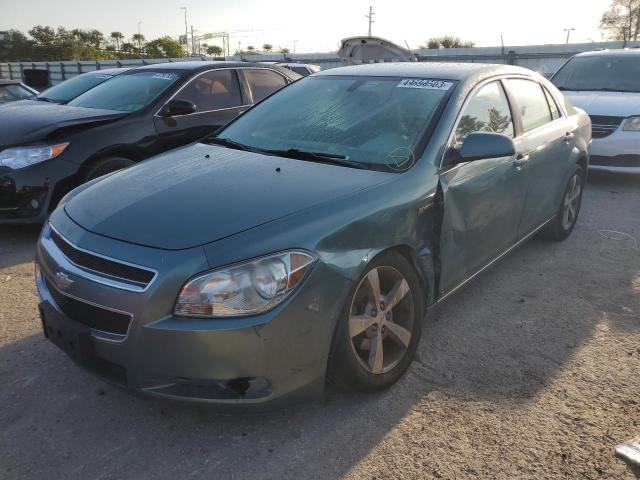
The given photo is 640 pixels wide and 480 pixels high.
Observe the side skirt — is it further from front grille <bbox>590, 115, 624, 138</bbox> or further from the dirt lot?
front grille <bbox>590, 115, 624, 138</bbox>

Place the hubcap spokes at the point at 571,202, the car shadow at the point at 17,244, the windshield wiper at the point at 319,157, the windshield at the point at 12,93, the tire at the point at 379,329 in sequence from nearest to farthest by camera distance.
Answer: the tire at the point at 379,329 → the windshield wiper at the point at 319,157 → the car shadow at the point at 17,244 → the hubcap spokes at the point at 571,202 → the windshield at the point at 12,93

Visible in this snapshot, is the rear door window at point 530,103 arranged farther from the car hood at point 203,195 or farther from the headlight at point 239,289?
the headlight at point 239,289

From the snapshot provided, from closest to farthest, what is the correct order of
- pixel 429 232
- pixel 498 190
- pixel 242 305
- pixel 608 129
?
pixel 242 305, pixel 429 232, pixel 498 190, pixel 608 129

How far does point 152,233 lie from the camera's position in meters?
2.29

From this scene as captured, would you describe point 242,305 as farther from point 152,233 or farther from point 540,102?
point 540,102

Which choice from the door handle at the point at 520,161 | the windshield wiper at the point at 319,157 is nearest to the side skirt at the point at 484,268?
the door handle at the point at 520,161

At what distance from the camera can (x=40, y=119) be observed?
5070 mm

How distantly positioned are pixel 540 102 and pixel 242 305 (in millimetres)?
3319

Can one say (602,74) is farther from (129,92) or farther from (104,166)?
(104,166)

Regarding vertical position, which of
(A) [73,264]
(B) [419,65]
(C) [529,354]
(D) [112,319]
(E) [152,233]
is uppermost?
(B) [419,65]

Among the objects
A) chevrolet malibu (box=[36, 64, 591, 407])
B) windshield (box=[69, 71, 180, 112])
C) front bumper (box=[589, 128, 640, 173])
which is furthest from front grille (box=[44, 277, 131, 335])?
front bumper (box=[589, 128, 640, 173])

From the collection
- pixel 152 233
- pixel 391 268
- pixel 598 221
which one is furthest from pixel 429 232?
pixel 598 221

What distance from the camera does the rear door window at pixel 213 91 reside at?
586 centimetres

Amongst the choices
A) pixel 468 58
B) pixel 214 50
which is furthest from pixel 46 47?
pixel 468 58
